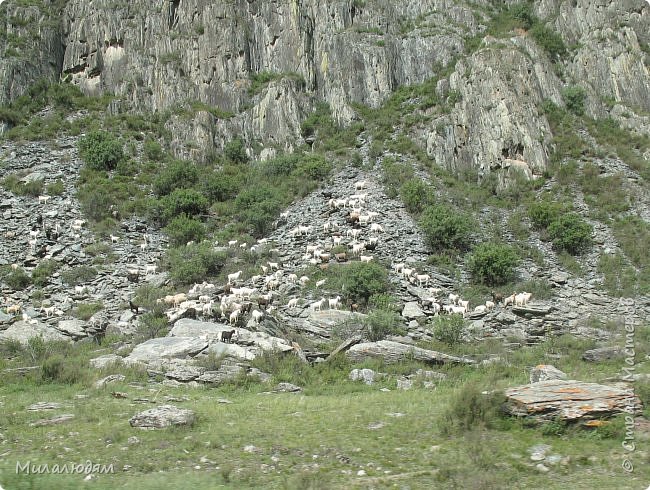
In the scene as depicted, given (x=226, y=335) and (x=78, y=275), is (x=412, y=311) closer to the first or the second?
(x=226, y=335)

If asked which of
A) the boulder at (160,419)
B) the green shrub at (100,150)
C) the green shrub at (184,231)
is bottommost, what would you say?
the boulder at (160,419)

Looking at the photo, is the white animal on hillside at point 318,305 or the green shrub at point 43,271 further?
the green shrub at point 43,271

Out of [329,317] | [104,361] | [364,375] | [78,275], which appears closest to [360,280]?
[329,317]

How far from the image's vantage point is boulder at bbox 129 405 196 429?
12.2m

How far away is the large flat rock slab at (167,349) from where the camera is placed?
1961cm

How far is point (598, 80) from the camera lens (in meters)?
49.5

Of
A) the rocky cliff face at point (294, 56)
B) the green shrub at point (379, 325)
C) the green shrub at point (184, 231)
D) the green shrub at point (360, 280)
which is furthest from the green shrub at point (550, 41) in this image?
the green shrub at point (379, 325)

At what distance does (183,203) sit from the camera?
38.8 meters

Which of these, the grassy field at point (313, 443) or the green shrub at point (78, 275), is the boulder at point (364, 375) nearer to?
the grassy field at point (313, 443)

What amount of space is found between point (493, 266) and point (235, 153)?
86.1 feet

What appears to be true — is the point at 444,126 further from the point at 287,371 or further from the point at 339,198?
the point at 287,371

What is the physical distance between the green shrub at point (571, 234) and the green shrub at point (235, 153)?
2610cm

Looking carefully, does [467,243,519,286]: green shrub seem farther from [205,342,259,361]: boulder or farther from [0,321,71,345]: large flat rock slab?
[0,321,71,345]: large flat rock slab

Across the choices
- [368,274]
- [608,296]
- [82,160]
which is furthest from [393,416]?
[82,160]
